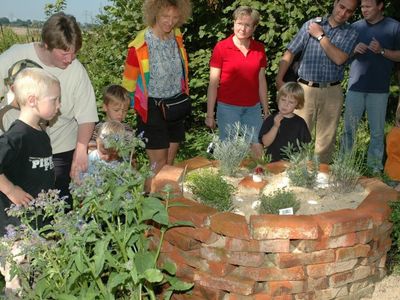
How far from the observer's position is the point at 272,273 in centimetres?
310

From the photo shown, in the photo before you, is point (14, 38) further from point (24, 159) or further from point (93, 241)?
point (93, 241)

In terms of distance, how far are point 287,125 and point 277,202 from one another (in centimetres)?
123

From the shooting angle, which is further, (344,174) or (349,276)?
(344,174)

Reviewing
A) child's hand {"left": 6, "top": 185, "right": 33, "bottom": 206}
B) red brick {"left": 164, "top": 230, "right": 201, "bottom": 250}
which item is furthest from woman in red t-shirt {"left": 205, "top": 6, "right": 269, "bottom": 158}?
child's hand {"left": 6, "top": 185, "right": 33, "bottom": 206}

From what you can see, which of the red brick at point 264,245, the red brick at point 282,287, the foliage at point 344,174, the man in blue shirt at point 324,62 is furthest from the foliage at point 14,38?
the red brick at point 282,287

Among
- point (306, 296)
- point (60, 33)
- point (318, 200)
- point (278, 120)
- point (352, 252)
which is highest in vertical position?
point (60, 33)

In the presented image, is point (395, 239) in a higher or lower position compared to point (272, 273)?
lower

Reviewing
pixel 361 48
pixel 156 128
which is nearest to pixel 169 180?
pixel 156 128

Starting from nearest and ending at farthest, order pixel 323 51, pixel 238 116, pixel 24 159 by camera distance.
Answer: pixel 24 159 → pixel 323 51 → pixel 238 116

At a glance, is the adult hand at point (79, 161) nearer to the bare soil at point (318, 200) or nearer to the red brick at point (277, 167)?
the bare soil at point (318, 200)

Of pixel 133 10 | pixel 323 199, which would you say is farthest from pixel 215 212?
pixel 133 10

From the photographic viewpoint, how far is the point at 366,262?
11.0ft

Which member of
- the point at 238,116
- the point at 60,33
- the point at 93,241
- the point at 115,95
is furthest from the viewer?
the point at 238,116

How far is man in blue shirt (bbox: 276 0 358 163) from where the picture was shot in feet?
15.8
